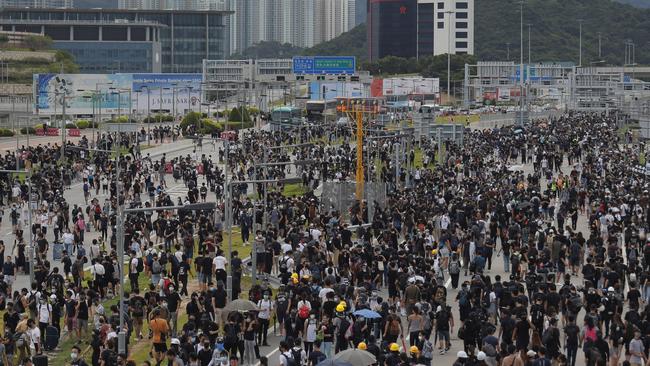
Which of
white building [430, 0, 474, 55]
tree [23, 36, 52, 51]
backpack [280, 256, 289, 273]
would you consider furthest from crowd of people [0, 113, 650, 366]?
white building [430, 0, 474, 55]

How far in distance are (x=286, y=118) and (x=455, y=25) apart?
93462mm

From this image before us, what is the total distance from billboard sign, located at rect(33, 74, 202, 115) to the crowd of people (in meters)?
58.2

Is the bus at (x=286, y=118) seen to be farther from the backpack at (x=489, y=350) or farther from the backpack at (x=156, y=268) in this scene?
the backpack at (x=489, y=350)

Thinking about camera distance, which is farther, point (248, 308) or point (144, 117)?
point (144, 117)

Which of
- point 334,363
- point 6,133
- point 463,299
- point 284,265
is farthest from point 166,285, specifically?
point 6,133

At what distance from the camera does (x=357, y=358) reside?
853 inches

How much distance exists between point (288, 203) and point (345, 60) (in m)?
89.0

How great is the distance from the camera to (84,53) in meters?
176

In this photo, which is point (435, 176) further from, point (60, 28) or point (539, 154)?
point (60, 28)

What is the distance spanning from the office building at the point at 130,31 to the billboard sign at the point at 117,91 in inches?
2008

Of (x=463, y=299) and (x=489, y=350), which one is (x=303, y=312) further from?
(x=489, y=350)

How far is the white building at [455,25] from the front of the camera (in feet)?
627

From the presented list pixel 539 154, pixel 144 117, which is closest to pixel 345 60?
pixel 144 117

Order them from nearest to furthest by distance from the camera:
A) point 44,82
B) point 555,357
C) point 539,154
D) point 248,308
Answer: point 555,357 → point 248,308 → point 539,154 → point 44,82
